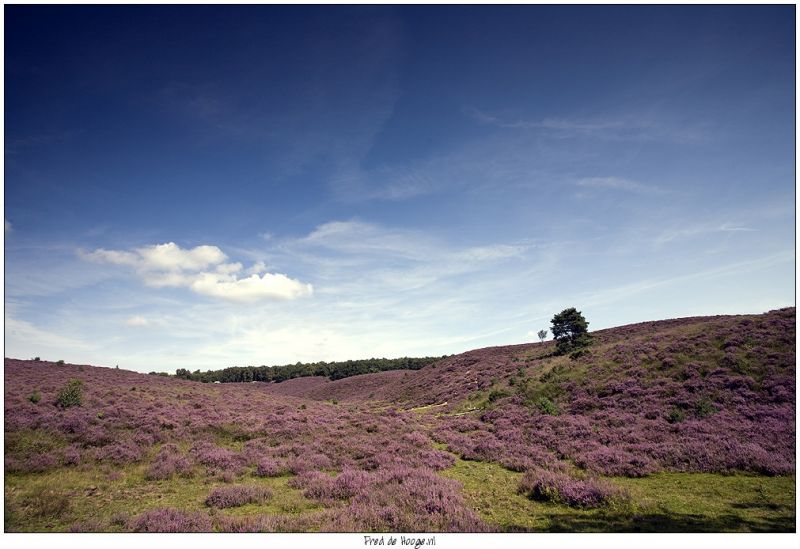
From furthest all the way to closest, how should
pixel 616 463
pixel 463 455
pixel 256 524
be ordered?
1. pixel 463 455
2. pixel 616 463
3. pixel 256 524

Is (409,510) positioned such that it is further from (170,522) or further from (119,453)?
(119,453)

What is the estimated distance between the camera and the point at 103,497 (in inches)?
396

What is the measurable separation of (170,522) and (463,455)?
1235cm

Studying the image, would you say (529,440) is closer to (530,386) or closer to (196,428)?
(530,386)

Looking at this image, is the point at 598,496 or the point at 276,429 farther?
the point at 276,429

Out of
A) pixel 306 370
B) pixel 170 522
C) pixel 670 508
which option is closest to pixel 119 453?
pixel 170 522

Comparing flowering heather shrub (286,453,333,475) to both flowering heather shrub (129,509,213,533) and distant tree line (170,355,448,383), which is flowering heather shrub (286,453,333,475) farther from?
distant tree line (170,355,448,383)

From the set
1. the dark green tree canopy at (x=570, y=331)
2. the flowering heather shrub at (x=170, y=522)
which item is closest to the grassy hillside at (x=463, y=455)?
the flowering heather shrub at (x=170, y=522)

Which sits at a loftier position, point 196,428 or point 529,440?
point 196,428

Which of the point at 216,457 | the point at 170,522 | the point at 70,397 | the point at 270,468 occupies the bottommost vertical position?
the point at 270,468

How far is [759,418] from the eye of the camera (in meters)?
15.2

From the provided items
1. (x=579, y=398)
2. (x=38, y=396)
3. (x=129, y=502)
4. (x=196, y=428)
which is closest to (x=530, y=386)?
(x=579, y=398)
